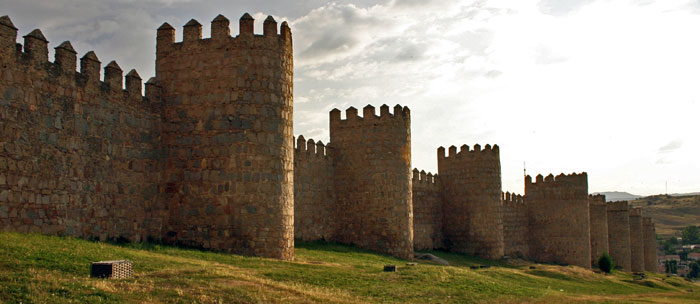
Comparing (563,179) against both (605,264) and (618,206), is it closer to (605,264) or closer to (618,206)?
(605,264)

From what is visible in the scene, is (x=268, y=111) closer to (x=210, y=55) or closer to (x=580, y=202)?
(x=210, y=55)

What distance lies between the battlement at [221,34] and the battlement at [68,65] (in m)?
1.37

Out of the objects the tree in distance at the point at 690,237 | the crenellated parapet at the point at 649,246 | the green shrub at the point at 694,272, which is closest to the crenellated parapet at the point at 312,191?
the crenellated parapet at the point at 649,246

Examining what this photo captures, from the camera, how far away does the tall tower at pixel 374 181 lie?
78.2ft

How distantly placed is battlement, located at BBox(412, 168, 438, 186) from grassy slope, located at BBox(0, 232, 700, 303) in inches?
489

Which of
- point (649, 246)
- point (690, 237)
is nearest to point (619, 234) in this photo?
point (649, 246)

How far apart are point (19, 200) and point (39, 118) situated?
61.7 inches

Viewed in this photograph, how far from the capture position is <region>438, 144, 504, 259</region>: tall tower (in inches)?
1209

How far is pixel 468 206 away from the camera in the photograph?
102 ft

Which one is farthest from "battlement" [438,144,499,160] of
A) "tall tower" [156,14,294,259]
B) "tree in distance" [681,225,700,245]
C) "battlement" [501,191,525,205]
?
"tree in distance" [681,225,700,245]

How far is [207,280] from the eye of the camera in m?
10.4

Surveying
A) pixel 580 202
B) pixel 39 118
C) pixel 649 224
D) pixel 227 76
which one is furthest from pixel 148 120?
pixel 649 224

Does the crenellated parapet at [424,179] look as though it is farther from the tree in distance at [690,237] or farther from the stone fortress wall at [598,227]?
the tree in distance at [690,237]

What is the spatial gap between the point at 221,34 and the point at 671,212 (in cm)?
12947
